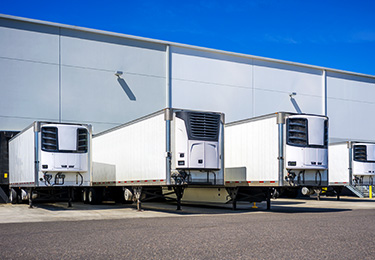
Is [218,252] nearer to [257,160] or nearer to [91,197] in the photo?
[257,160]

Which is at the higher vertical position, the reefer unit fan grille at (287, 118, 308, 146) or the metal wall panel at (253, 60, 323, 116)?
the metal wall panel at (253, 60, 323, 116)

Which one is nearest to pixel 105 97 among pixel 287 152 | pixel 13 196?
pixel 13 196

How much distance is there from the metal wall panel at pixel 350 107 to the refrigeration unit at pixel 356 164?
9737 millimetres

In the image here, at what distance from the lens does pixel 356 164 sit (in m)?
24.6

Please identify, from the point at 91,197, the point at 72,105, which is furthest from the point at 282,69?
the point at 91,197

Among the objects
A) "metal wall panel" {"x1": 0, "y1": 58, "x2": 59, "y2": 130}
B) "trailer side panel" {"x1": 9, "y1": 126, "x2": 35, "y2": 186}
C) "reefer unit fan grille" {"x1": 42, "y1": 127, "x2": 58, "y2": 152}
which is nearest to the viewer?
"reefer unit fan grille" {"x1": 42, "y1": 127, "x2": 58, "y2": 152}

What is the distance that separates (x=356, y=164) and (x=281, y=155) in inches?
405

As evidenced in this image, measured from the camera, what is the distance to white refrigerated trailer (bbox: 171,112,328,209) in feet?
52.5

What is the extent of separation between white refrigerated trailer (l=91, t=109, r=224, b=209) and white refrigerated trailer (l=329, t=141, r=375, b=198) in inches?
440

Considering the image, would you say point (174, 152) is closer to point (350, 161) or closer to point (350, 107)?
point (350, 161)

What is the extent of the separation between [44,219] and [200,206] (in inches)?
317

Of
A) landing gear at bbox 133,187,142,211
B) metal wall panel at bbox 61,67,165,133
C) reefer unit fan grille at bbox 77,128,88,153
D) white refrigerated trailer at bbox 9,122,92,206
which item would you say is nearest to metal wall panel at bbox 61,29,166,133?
metal wall panel at bbox 61,67,165,133

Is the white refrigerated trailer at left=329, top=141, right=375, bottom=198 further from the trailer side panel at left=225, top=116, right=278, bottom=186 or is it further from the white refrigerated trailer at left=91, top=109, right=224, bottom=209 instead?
the white refrigerated trailer at left=91, top=109, right=224, bottom=209

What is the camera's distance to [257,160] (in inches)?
666
